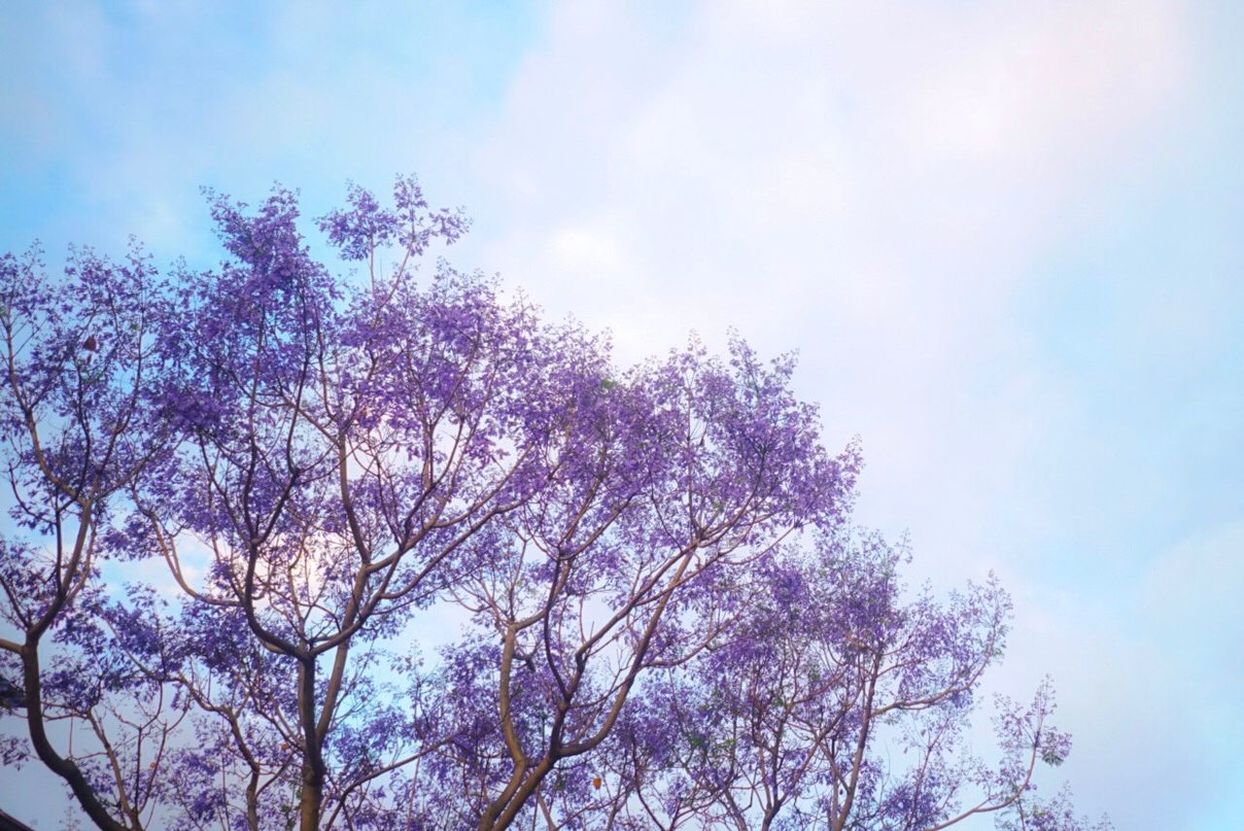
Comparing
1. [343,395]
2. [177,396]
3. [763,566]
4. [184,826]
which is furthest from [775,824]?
[177,396]

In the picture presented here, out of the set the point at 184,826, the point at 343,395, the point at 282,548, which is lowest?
the point at 184,826

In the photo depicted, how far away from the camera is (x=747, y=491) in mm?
16609

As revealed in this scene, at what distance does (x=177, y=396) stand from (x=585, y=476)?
622cm

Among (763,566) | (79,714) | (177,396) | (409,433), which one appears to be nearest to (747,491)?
(763,566)

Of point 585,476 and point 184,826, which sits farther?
point 184,826

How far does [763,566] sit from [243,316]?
9915 millimetres

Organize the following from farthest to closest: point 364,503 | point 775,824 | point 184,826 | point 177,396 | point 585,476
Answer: point 775,824 → point 184,826 → point 364,503 → point 585,476 → point 177,396

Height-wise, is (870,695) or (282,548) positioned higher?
(870,695)

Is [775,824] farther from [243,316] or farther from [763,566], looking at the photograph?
[243,316]

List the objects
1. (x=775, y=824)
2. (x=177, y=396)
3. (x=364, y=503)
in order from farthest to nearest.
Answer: (x=775, y=824) → (x=364, y=503) → (x=177, y=396)

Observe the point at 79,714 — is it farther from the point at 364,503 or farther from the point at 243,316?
the point at 243,316

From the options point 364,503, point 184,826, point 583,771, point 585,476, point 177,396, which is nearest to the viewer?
point 177,396

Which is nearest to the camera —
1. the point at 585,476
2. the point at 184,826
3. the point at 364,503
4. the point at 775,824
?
the point at 585,476

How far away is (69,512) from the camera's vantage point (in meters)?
14.3
